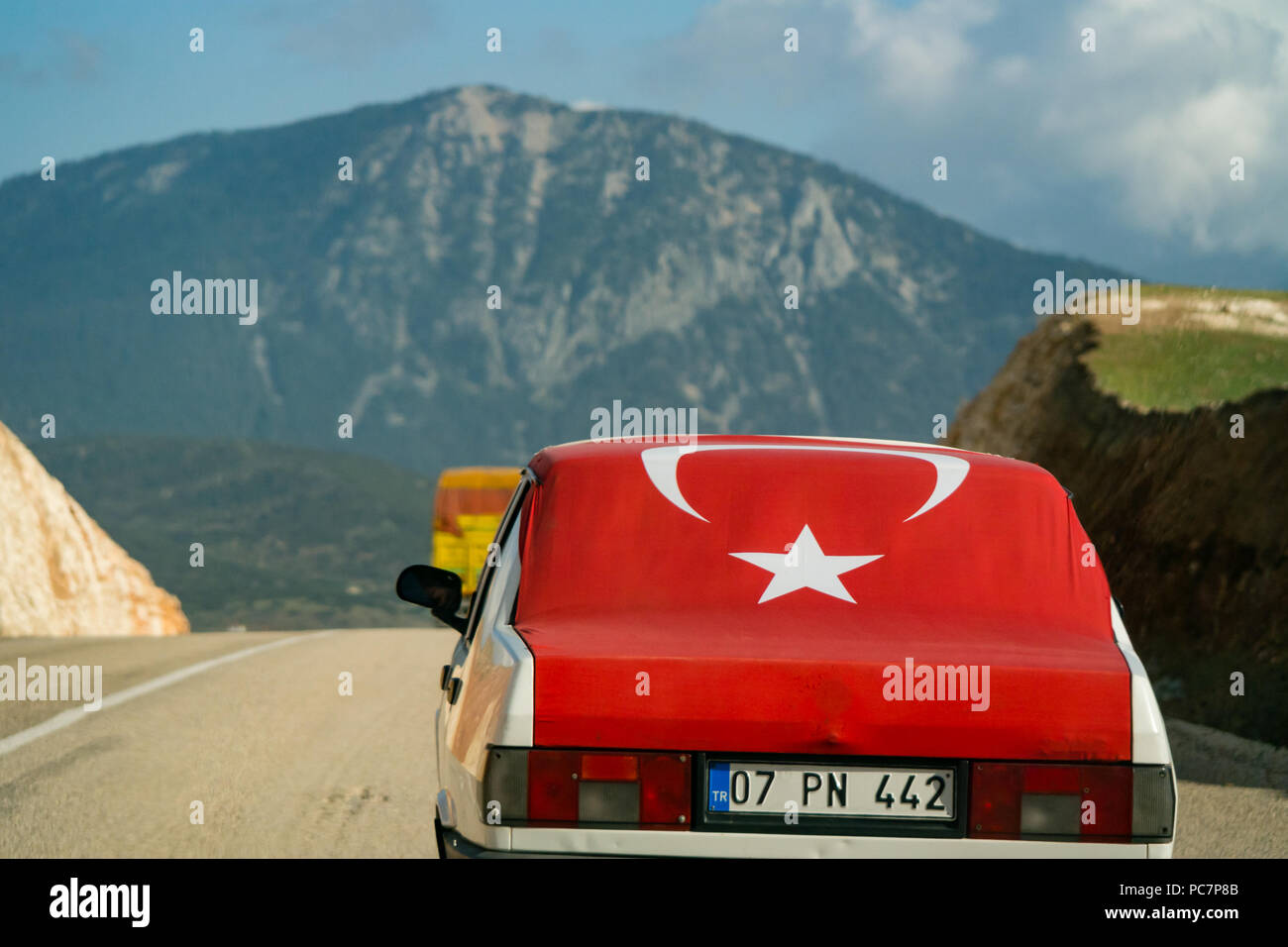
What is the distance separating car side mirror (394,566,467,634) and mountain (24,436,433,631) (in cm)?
5131

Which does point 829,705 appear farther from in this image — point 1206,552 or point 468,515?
point 468,515

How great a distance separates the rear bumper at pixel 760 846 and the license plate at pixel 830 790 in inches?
2.5

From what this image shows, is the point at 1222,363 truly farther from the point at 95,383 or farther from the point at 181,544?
the point at 95,383

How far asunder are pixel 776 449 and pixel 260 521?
9957 centimetres

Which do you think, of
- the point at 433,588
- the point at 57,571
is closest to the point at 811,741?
the point at 433,588

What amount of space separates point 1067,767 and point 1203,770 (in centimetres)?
562

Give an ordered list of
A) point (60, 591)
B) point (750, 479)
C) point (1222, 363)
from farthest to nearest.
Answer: point (60, 591) → point (1222, 363) → point (750, 479)

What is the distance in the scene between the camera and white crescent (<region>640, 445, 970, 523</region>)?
4105mm

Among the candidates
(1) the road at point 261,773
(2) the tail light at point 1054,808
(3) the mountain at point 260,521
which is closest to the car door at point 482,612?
(2) the tail light at point 1054,808

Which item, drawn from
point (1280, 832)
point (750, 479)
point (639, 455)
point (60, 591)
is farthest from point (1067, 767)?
point (60, 591)

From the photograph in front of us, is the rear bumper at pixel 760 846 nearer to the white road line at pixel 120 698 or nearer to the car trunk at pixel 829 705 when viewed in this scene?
the car trunk at pixel 829 705

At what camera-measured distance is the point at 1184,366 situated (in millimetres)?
21094

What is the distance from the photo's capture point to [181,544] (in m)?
87.1
